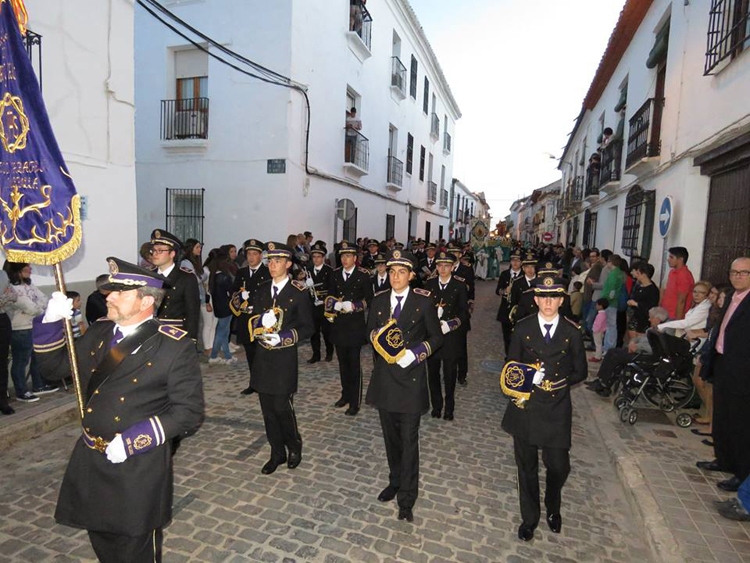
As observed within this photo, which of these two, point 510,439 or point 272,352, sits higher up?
point 272,352

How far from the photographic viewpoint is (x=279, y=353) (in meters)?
4.58

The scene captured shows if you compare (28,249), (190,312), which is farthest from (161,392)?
(190,312)

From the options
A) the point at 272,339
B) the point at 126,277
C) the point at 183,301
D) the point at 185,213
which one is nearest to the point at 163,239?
the point at 183,301

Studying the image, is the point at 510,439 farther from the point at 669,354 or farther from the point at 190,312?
the point at 190,312

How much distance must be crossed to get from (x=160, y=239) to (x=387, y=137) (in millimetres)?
16738

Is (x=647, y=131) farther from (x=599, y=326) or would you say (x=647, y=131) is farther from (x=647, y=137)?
(x=599, y=326)

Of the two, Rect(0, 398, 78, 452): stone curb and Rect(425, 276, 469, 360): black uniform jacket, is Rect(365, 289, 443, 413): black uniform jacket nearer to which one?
Rect(425, 276, 469, 360): black uniform jacket

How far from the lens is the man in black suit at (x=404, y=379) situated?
156 inches

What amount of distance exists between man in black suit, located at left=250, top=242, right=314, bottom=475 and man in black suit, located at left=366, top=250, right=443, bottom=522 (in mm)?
791

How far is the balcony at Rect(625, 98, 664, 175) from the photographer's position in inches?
398

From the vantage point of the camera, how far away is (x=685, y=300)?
7199 millimetres

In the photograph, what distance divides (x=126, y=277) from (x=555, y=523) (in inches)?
141

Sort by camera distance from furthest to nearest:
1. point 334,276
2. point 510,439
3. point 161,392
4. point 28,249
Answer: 1. point 334,276
2. point 510,439
3. point 28,249
4. point 161,392

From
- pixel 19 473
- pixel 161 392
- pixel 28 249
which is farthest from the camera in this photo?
pixel 19 473
